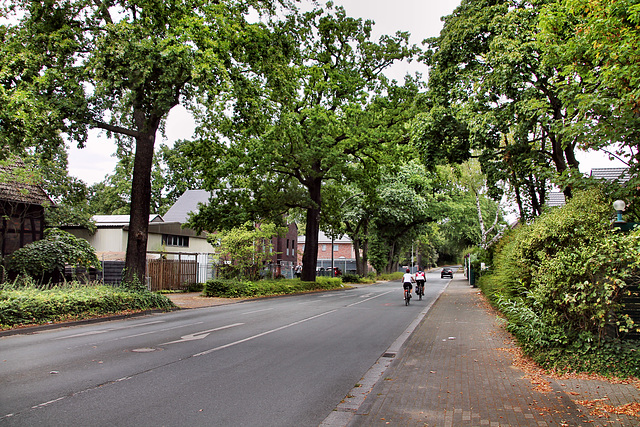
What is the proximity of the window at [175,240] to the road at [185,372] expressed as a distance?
887 inches

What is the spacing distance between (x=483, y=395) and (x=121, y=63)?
13339 millimetres

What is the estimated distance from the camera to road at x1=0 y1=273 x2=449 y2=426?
521cm

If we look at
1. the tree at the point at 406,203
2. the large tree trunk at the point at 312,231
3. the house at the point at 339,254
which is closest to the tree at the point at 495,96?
the large tree trunk at the point at 312,231

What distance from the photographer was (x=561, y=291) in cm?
701

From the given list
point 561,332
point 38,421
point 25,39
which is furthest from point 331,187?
point 38,421

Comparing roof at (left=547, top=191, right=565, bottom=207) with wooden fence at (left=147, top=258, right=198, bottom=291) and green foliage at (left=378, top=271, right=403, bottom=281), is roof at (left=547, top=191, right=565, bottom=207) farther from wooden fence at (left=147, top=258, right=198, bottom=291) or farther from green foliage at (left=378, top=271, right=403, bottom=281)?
green foliage at (left=378, top=271, right=403, bottom=281)

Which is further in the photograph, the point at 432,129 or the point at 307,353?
the point at 432,129

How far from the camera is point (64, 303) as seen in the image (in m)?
13.6

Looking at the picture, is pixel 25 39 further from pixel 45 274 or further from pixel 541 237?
pixel 541 237

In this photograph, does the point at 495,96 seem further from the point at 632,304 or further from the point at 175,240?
the point at 175,240

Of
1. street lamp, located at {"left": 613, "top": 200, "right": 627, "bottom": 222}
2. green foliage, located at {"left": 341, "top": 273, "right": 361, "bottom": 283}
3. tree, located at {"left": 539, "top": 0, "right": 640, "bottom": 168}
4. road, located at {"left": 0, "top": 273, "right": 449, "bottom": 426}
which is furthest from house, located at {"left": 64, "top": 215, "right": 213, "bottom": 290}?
street lamp, located at {"left": 613, "top": 200, "right": 627, "bottom": 222}

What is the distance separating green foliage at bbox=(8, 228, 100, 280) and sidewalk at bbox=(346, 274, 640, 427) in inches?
657

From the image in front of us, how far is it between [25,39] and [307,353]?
1424cm

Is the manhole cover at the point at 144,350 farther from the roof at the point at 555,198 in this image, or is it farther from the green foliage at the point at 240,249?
the roof at the point at 555,198
